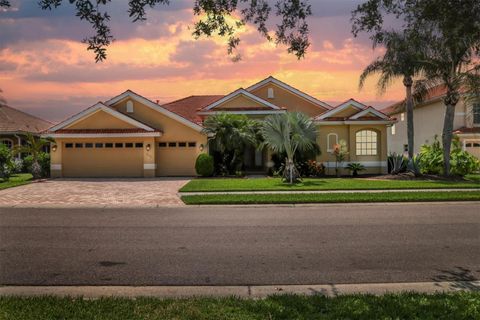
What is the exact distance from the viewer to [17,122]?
36594 millimetres

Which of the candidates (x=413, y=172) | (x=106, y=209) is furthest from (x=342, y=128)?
(x=106, y=209)

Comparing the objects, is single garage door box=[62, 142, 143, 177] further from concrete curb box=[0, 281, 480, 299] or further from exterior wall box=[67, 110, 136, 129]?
concrete curb box=[0, 281, 480, 299]

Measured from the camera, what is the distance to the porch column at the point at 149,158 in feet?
86.6

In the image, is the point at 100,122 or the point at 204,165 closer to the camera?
the point at 204,165

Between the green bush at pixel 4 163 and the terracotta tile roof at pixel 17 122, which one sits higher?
the terracotta tile roof at pixel 17 122

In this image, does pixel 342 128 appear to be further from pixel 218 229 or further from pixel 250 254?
pixel 250 254

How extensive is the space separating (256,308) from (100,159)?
23305 millimetres

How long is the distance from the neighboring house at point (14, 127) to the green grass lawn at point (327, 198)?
2280 centimetres

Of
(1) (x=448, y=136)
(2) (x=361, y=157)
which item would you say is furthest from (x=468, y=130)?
(2) (x=361, y=157)

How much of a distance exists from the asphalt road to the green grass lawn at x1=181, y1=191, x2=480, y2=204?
1586 millimetres

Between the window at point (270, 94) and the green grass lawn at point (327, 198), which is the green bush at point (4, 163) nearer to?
the green grass lawn at point (327, 198)

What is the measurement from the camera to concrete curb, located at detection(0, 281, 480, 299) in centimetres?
590

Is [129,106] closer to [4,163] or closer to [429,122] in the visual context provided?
[4,163]

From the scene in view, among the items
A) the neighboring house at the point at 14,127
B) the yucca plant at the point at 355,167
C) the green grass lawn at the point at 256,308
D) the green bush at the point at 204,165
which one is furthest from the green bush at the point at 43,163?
the green grass lawn at the point at 256,308
